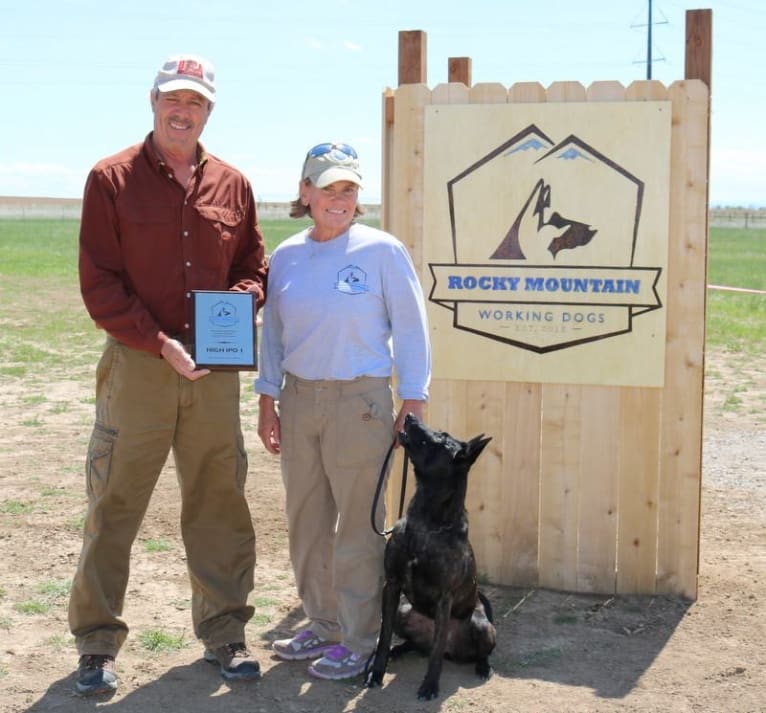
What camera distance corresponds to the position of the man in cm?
423

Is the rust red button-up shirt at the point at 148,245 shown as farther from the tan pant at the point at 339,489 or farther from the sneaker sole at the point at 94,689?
the sneaker sole at the point at 94,689

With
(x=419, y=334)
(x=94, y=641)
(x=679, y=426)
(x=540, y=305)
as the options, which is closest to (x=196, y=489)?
(x=94, y=641)

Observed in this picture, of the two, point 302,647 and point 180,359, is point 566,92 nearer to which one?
point 180,359

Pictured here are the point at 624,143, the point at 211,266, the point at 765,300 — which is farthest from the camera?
the point at 765,300

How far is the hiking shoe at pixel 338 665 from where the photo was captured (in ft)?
15.1

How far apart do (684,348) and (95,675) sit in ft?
10.3

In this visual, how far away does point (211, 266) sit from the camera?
14.3 feet

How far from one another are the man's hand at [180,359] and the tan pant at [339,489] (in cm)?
56

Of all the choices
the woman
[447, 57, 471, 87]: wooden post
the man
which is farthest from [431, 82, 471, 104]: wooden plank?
the man

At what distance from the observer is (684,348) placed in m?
5.45

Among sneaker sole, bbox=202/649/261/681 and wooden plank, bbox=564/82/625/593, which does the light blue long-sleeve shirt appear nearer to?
sneaker sole, bbox=202/649/261/681

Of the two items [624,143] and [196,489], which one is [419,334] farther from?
[624,143]

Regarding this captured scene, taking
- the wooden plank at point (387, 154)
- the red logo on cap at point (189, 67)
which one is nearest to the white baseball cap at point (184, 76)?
the red logo on cap at point (189, 67)

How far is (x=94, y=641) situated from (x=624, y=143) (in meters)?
3.36
